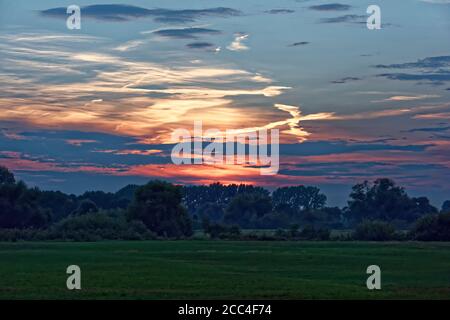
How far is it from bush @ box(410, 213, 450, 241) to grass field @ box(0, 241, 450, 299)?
1169 inches

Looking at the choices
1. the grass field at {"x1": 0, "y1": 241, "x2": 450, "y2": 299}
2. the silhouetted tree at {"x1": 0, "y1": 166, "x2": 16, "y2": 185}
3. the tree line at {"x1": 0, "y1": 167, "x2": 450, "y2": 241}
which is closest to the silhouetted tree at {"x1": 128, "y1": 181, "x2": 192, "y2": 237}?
the tree line at {"x1": 0, "y1": 167, "x2": 450, "y2": 241}

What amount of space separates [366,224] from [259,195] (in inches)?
1765

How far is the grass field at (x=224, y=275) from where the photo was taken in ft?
125

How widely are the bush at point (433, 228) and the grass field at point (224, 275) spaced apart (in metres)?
29.7

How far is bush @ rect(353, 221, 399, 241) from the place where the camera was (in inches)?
4343

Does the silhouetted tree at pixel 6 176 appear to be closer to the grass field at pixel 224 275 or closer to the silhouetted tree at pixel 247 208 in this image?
the silhouetted tree at pixel 247 208

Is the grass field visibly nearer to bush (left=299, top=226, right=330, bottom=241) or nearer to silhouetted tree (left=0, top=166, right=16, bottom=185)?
bush (left=299, top=226, right=330, bottom=241)

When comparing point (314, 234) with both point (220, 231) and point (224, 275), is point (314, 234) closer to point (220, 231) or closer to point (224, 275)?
point (220, 231)

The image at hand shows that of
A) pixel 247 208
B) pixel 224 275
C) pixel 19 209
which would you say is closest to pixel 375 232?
pixel 247 208

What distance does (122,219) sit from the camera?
367 ft

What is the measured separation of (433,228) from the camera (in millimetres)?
107500

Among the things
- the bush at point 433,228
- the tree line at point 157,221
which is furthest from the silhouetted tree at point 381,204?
the bush at point 433,228
